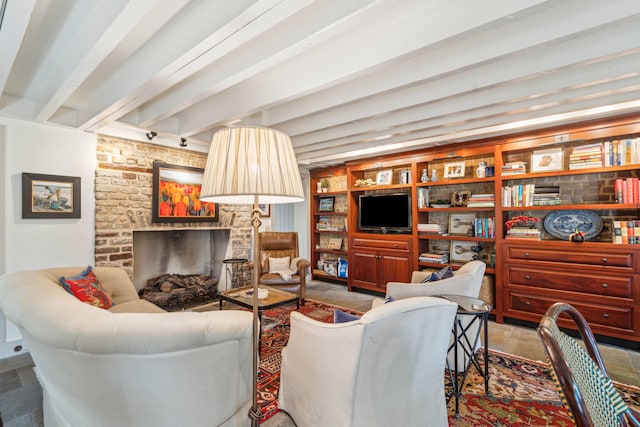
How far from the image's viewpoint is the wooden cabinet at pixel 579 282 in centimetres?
281

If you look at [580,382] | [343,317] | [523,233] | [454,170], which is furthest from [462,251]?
[580,382]

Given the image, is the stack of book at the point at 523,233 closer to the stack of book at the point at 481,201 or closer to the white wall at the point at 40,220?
the stack of book at the point at 481,201

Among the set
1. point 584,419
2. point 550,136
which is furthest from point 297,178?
point 550,136

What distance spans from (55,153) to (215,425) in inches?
127

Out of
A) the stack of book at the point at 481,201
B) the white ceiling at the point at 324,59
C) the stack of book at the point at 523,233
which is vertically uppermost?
the white ceiling at the point at 324,59

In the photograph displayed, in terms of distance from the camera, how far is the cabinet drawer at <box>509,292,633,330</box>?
2822 mm

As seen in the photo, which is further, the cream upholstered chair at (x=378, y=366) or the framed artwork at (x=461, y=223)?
the framed artwork at (x=461, y=223)

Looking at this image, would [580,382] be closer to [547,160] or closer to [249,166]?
[249,166]

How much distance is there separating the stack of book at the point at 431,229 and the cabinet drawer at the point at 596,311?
123 cm

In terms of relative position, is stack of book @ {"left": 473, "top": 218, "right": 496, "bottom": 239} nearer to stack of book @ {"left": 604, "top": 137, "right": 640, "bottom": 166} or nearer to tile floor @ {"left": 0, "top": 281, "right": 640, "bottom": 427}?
tile floor @ {"left": 0, "top": 281, "right": 640, "bottom": 427}

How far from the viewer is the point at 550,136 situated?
3232 millimetres

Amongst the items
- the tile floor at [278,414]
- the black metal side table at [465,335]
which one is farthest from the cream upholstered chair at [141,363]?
the black metal side table at [465,335]

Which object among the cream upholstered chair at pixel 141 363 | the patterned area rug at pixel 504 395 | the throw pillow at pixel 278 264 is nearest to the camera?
the cream upholstered chair at pixel 141 363

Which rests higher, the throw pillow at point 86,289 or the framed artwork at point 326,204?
the framed artwork at point 326,204
